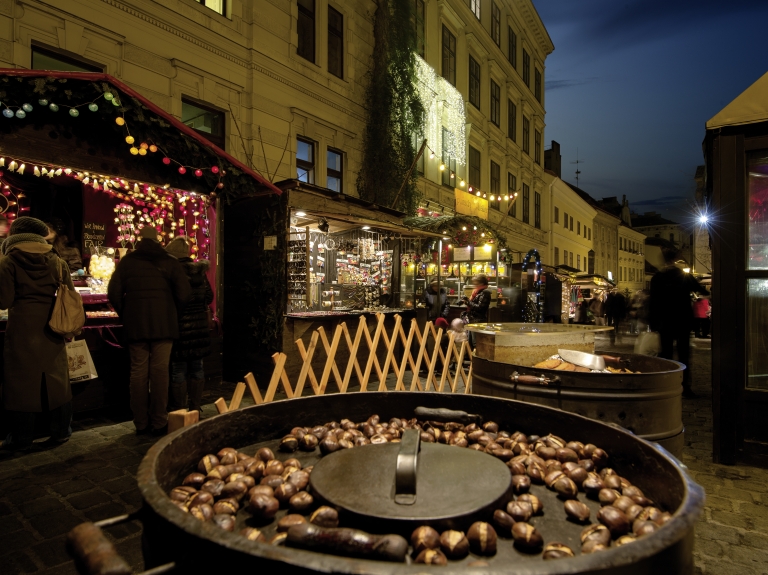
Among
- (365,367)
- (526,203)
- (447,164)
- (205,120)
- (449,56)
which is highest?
(449,56)

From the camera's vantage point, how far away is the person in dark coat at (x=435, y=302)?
11.4 metres

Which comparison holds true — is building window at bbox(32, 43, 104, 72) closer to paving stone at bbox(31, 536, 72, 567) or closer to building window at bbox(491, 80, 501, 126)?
paving stone at bbox(31, 536, 72, 567)

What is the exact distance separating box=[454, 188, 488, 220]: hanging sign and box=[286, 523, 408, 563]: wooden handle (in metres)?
16.8

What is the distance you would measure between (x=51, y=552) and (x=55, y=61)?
7.67 m

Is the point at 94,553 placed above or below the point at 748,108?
below

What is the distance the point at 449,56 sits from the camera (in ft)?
60.2

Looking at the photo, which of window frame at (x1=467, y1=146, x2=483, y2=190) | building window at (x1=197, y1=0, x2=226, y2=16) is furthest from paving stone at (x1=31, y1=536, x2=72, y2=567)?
window frame at (x1=467, y1=146, x2=483, y2=190)

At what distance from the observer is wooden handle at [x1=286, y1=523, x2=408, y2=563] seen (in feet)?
3.47

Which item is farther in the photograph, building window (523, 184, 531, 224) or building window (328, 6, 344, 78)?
building window (523, 184, 531, 224)

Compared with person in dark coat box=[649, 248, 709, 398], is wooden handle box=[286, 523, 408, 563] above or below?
below

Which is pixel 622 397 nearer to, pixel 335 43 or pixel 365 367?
pixel 365 367

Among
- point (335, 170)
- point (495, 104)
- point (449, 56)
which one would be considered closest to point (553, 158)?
point (495, 104)

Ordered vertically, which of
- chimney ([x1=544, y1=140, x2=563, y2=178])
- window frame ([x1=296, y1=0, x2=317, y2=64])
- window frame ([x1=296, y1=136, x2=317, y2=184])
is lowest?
window frame ([x1=296, y1=136, x2=317, y2=184])

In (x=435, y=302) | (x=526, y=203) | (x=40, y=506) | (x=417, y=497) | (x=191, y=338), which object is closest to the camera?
(x=417, y=497)
